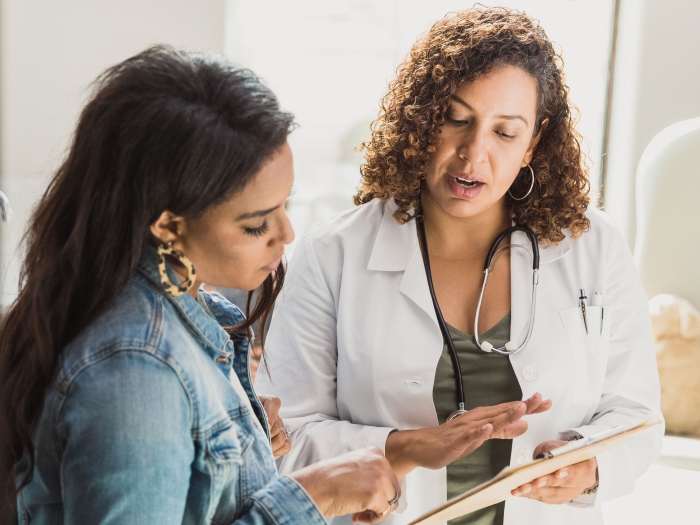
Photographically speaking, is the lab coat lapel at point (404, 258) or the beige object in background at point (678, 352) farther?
the beige object in background at point (678, 352)

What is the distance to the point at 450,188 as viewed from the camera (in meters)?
1.52

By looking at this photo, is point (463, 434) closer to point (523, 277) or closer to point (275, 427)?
point (275, 427)

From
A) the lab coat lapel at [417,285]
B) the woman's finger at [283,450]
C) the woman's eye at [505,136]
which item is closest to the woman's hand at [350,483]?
the woman's finger at [283,450]

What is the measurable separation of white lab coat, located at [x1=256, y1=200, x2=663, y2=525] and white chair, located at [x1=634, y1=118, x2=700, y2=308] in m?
1.43

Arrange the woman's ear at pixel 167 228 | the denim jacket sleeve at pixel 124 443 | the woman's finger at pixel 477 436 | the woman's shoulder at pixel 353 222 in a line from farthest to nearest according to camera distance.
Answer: the woman's shoulder at pixel 353 222 → the woman's finger at pixel 477 436 → the woman's ear at pixel 167 228 → the denim jacket sleeve at pixel 124 443

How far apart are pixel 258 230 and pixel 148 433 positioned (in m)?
0.28

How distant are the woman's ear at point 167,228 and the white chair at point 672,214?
2427 millimetres

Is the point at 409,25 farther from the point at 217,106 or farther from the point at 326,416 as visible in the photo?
the point at 217,106

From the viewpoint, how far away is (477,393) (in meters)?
1.49

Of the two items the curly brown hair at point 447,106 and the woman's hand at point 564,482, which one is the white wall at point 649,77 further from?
the woman's hand at point 564,482

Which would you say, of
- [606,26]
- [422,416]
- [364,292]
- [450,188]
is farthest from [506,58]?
[606,26]

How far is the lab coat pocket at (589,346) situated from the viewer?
152 cm

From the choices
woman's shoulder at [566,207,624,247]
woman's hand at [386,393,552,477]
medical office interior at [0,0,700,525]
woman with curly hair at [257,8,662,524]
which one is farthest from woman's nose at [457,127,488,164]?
medical office interior at [0,0,700,525]

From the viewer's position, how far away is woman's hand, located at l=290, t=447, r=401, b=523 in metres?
0.95
